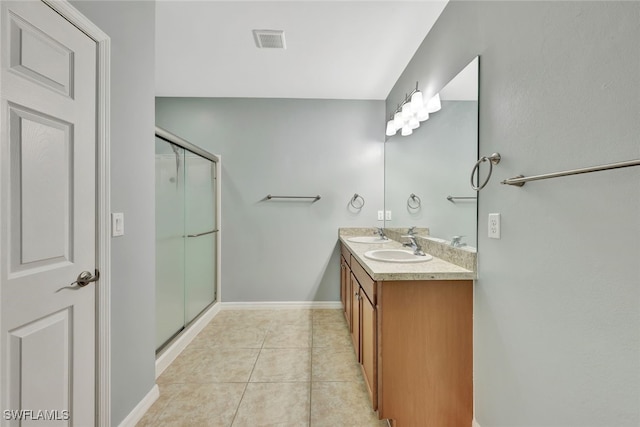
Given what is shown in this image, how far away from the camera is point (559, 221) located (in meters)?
0.92

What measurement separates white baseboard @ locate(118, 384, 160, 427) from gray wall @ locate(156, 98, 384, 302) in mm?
1497

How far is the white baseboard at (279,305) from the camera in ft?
10.2

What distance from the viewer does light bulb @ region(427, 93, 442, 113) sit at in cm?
176

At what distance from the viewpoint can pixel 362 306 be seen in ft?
5.55

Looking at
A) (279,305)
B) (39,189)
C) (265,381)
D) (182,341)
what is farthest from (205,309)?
(39,189)

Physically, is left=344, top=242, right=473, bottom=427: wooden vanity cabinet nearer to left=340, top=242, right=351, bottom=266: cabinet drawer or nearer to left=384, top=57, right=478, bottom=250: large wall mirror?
left=384, top=57, right=478, bottom=250: large wall mirror

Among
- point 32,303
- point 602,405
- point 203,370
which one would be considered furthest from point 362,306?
point 32,303

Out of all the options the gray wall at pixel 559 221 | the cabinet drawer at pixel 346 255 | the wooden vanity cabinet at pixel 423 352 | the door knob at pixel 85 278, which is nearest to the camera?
the gray wall at pixel 559 221

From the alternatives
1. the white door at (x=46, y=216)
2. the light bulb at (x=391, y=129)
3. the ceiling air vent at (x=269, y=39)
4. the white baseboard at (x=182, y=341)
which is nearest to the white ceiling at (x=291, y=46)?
the ceiling air vent at (x=269, y=39)

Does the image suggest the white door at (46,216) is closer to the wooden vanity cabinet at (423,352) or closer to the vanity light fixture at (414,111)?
the wooden vanity cabinet at (423,352)

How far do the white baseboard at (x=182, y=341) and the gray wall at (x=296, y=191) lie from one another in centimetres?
34

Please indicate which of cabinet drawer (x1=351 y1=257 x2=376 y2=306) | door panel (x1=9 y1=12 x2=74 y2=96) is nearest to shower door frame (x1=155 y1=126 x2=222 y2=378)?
door panel (x1=9 y1=12 x2=74 y2=96)

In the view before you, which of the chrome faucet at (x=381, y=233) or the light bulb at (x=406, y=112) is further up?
the light bulb at (x=406, y=112)

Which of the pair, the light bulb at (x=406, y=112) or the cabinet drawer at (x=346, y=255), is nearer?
the light bulb at (x=406, y=112)
